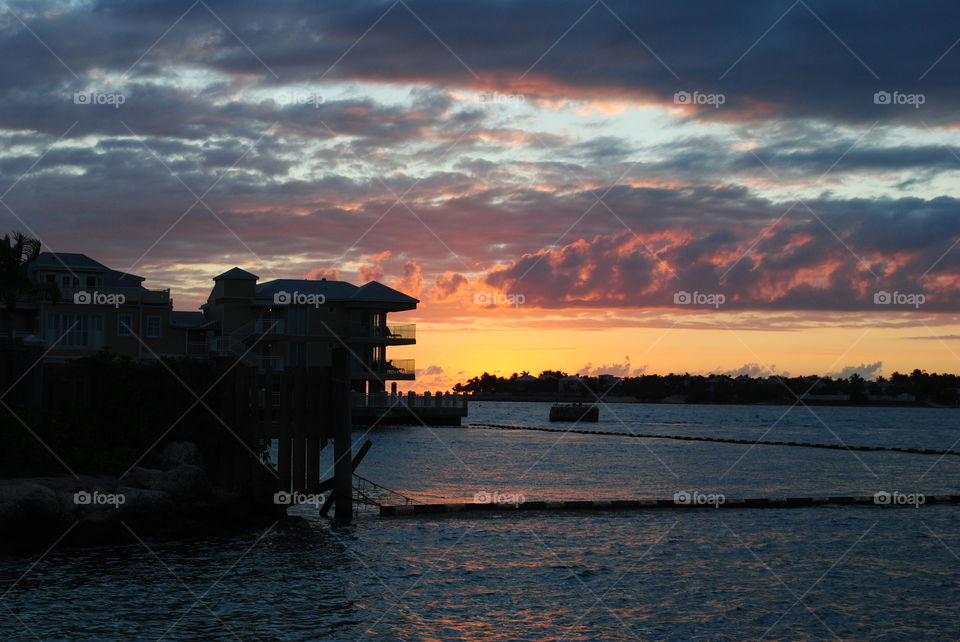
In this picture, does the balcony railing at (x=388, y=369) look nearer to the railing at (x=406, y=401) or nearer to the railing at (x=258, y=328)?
the railing at (x=406, y=401)

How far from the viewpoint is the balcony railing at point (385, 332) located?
Answer: 96.3 m

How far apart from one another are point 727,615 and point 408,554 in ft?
28.2

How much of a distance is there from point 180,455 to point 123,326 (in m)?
37.7

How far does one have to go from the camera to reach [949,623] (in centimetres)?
1931

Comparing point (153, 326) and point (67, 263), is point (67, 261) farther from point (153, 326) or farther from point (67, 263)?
point (153, 326)

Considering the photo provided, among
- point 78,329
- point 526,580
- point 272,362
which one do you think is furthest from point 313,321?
point 526,580

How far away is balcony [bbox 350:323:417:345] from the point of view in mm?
96125

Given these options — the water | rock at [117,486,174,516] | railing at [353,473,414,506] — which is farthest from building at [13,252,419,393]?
the water

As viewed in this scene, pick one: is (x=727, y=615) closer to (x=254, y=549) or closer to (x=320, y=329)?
(x=254, y=549)

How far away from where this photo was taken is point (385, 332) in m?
97.5

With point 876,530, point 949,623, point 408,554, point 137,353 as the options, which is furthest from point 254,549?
point 137,353

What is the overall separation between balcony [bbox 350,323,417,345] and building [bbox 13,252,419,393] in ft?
0.33

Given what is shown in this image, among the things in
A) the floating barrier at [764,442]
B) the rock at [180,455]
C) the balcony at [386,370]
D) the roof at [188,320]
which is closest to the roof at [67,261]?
the roof at [188,320]

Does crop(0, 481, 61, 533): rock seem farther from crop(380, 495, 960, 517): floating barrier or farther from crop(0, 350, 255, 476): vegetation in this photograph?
crop(380, 495, 960, 517): floating barrier
